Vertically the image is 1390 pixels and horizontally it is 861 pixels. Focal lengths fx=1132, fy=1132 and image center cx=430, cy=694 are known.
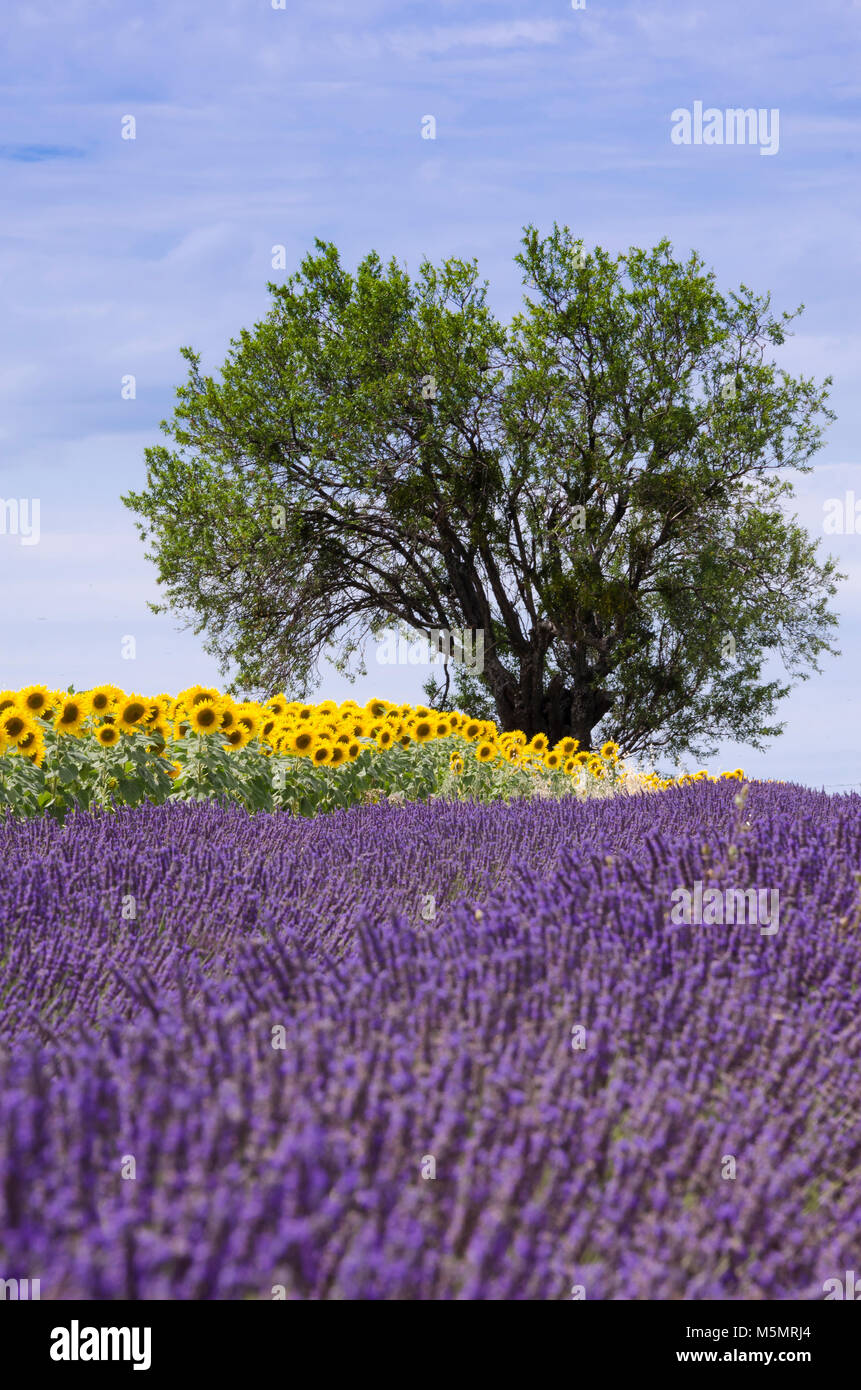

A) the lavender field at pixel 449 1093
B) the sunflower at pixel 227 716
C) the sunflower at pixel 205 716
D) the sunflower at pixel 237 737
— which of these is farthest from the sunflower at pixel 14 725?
the lavender field at pixel 449 1093

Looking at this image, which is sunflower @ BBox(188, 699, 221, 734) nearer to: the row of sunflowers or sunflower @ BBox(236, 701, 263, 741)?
the row of sunflowers

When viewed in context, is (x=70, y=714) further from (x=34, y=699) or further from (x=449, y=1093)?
(x=449, y=1093)

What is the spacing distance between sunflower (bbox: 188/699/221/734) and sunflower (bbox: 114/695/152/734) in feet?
0.94

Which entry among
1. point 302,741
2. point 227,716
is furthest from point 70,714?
point 302,741

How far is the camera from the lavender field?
1.41 meters

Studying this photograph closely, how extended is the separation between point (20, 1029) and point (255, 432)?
1724 centimetres

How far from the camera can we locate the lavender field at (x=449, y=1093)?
1.41m

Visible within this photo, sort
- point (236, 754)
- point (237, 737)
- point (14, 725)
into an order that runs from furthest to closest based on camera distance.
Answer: point (236, 754), point (237, 737), point (14, 725)

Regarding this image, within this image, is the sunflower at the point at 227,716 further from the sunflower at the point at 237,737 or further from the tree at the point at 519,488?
the tree at the point at 519,488

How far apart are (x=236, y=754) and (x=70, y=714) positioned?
1423 mm

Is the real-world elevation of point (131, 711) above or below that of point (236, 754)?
above

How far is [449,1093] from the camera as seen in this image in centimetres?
170

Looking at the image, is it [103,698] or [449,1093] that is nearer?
[449,1093]

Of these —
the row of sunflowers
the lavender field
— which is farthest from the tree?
the lavender field
